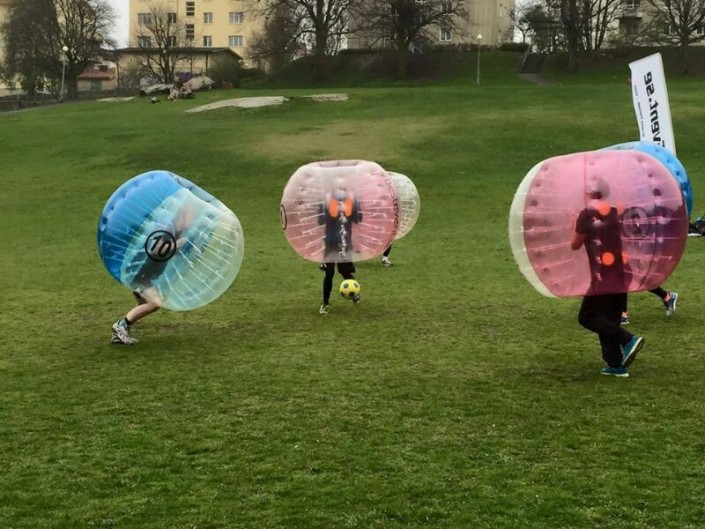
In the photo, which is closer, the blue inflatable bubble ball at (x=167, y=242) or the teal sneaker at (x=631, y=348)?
the teal sneaker at (x=631, y=348)

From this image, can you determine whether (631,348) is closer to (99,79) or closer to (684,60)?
(684,60)

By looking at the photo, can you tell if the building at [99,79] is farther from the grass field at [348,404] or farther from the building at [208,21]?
the grass field at [348,404]

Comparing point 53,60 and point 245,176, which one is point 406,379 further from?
point 53,60

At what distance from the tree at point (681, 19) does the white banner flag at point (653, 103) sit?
45.0m

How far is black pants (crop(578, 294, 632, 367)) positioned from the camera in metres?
6.07

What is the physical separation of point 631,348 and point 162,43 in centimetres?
7593

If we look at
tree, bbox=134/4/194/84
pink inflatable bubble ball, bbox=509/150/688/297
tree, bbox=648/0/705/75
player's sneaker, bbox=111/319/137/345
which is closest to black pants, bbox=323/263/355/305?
player's sneaker, bbox=111/319/137/345

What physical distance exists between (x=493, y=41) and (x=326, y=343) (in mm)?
69525

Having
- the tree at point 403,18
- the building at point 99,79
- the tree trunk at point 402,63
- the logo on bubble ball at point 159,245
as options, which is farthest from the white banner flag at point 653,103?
the building at point 99,79

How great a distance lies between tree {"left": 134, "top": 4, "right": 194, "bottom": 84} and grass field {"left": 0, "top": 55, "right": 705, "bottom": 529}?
2426 inches

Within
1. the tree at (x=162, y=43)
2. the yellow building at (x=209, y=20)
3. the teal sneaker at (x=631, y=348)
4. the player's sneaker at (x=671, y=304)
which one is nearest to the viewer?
the teal sneaker at (x=631, y=348)

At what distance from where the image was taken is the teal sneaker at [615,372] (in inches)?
247

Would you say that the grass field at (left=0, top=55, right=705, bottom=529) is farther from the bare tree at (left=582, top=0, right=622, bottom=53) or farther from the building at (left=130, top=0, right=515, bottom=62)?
the building at (left=130, top=0, right=515, bottom=62)

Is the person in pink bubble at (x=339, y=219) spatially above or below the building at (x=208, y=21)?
below
